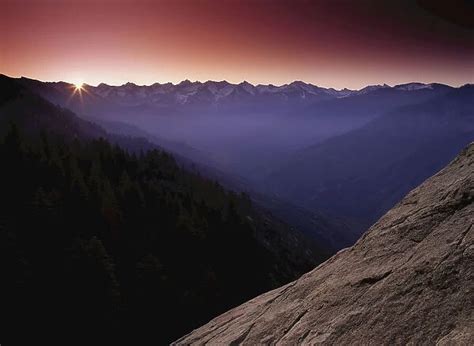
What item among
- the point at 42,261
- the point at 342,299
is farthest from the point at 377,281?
the point at 42,261

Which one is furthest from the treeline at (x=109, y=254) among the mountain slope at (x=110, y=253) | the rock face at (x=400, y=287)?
the rock face at (x=400, y=287)

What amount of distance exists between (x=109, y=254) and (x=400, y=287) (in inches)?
3084

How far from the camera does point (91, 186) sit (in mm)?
95812

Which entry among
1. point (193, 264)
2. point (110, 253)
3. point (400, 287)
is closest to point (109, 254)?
point (110, 253)

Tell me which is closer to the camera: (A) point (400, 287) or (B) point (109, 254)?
(A) point (400, 287)

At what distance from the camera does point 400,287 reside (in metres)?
11.2

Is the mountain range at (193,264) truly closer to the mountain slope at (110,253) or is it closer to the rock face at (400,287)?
the rock face at (400,287)

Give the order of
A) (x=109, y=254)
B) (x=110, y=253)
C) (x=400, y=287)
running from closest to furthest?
(x=400, y=287)
(x=109, y=254)
(x=110, y=253)

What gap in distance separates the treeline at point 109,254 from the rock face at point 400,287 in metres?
57.2

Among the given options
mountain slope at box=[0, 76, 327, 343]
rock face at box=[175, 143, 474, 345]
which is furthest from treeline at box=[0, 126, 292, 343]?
rock face at box=[175, 143, 474, 345]

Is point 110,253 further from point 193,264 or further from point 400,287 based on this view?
point 400,287

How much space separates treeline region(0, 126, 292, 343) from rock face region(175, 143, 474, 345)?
57.2 m

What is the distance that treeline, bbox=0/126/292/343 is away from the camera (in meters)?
66.2

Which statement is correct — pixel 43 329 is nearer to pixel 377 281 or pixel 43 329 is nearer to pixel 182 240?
pixel 182 240
